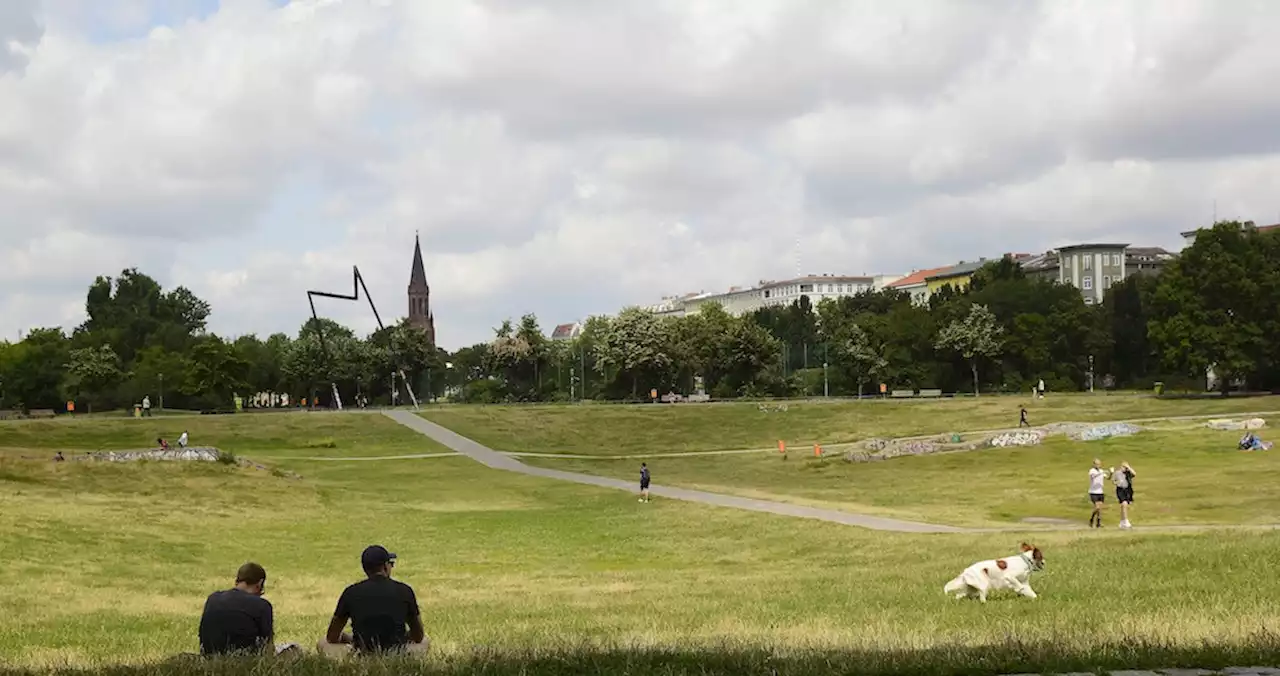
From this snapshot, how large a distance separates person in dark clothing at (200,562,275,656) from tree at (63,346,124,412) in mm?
120287

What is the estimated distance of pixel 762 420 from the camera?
90812 mm

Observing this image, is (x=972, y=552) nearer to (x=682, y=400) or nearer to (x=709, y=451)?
(x=709, y=451)

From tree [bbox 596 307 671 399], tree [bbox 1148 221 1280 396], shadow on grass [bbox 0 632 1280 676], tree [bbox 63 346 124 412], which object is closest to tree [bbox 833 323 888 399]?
tree [bbox 596 307 671 399]

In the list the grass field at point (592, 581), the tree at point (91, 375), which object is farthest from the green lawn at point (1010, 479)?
the tree at point (91, 375)

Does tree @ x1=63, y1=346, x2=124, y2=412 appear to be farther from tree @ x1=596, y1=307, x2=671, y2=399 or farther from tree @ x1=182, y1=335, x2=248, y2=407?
tree @ x1=596, y1=307, x2=671, y2=399

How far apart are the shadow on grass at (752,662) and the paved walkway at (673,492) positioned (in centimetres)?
2189

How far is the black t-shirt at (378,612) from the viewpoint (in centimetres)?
982

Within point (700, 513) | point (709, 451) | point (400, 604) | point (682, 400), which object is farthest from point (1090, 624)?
point (682, 400)

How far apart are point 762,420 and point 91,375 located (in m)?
74.4

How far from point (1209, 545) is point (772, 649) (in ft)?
49.7

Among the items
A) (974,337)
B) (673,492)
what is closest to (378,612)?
(673,492)

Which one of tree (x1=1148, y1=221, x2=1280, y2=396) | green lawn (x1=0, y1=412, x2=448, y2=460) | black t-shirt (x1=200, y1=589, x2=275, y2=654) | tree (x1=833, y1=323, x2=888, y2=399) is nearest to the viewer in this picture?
black t-shirt (x1=200, y1=589, x2=275, y2=654)

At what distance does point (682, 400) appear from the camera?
116000mm

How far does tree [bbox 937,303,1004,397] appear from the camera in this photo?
11762 centimetres
